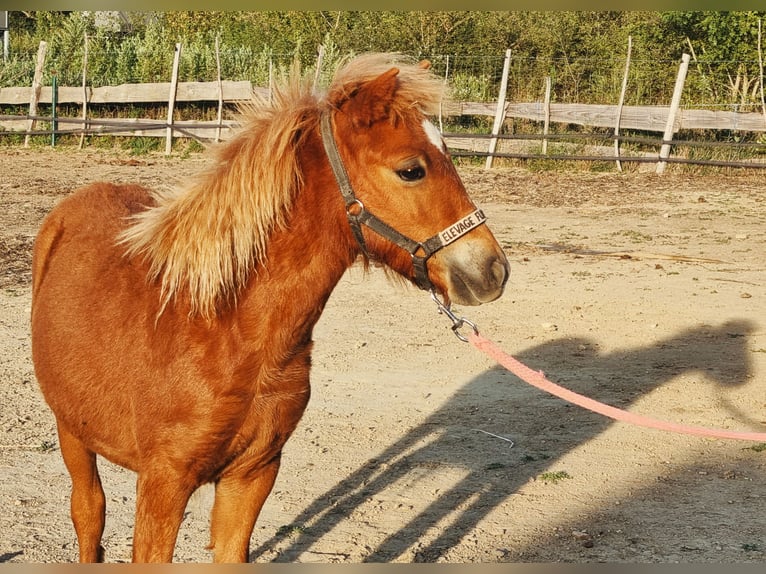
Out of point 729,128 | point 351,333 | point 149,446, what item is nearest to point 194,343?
point 149,446

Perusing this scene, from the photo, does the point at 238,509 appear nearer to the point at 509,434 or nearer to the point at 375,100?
the point at 375,100

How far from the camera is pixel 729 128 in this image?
57.3 ft

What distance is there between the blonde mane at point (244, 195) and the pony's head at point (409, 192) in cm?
4

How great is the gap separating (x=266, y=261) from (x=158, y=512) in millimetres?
813

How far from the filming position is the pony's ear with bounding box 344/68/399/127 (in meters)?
2.67

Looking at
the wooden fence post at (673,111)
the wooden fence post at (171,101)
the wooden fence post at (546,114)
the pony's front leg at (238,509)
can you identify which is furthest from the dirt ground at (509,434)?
the wooden fence post at (171,101)

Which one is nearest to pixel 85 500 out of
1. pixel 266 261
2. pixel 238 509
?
pixel 238 509

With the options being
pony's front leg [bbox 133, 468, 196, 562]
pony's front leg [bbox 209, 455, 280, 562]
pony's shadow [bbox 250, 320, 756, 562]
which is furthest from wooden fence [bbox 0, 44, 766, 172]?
pony's front leg [bbox 133, 468, 196, 562]

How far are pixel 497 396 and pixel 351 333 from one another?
1.53m

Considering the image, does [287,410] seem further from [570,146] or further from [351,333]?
[570,146]

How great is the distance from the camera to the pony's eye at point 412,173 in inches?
104

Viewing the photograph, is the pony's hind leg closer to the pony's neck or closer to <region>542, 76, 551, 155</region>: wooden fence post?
the pony's neck

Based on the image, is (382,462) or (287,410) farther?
(382,462)

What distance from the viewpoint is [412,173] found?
2.66 m
